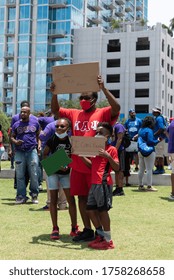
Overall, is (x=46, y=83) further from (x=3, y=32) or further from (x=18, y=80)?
(x=3, y=32)

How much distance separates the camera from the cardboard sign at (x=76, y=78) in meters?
4.93

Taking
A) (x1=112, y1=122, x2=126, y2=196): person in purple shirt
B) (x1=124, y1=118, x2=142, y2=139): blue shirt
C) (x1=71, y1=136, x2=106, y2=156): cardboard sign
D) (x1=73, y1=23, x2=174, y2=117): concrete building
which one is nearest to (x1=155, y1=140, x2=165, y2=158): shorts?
(x1=124, y1=118, x2=142, y2=139): blue shirt

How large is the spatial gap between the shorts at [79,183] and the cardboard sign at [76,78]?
100cm

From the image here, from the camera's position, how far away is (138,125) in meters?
11.9

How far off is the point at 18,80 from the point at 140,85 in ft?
61.2

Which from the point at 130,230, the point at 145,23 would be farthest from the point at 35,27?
the point at 130,230

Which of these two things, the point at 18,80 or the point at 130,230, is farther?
the point at 18,80

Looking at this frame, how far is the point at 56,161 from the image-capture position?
17.2ft

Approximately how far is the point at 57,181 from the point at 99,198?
3.21ft

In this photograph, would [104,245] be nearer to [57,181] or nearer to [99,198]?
[99,198]

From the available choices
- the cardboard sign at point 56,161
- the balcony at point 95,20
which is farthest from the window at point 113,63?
the cardboard sign at point 56,161

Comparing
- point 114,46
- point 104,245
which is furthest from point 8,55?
point 104,245

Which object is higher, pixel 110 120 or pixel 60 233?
pixel 110 120
